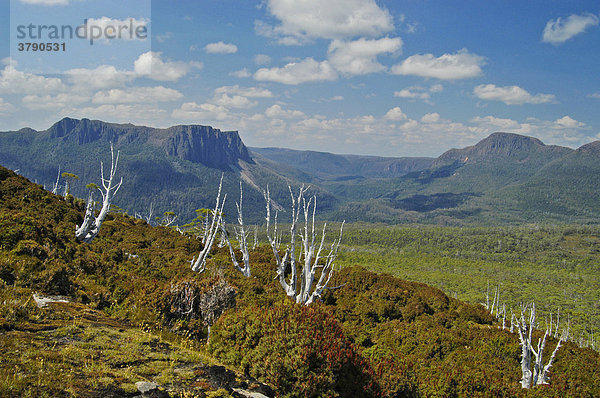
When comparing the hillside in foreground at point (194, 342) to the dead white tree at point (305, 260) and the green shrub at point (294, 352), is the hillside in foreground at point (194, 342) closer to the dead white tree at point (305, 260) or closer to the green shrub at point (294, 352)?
the green shrub at point (294, 352)

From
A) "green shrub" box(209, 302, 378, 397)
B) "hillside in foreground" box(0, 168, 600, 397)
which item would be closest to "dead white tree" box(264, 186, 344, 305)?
"hillside in foreground" box(0, 168, 600, 397)

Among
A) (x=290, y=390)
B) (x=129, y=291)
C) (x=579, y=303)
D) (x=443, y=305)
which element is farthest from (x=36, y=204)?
(x=579, y=303)

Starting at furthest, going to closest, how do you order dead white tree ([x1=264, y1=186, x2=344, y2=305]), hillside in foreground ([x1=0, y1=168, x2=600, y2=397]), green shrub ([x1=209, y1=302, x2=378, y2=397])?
dead white tree ([x1=264, y1=186, x2=344, y2=305]), green shrub ([x1=209, y1=302, x2=378, y2=397]), hillside in foreground ([x1=0, y1=168, x2=600, y2=397])

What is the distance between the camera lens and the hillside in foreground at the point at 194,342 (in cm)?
518

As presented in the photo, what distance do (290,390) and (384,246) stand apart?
158771 millimetres

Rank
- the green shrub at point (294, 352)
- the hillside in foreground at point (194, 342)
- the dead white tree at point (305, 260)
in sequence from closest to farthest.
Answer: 1. the hillside in foreground at point (194, 342)
2. the green shrub at point (294, 352)
3. the dead white tree at point (305, 260)

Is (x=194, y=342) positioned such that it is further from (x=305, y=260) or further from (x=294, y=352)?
(x=305, y=260)

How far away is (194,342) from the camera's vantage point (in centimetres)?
809

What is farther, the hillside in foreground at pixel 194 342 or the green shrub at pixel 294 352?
the green shrub at pixel 294 352

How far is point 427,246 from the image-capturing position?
6245 inches

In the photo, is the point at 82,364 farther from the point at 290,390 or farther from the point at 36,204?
the point at 36,204

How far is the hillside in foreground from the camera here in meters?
5.18

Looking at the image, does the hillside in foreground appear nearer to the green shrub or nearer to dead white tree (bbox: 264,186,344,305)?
the green shrub

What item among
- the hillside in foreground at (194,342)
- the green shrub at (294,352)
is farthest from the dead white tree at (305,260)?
the green shrub at (294,352)
